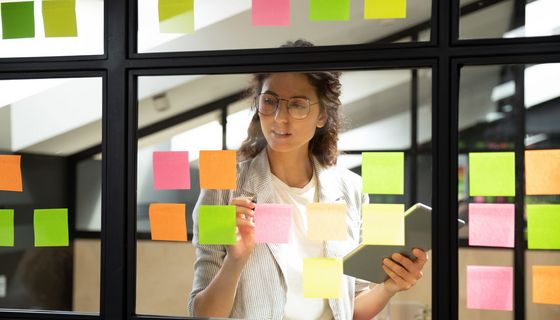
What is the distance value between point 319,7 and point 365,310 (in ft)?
3.16

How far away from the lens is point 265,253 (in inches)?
88.3

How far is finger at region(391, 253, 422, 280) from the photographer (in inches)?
85.3

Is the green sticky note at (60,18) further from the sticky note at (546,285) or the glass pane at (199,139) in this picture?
the sticky note at (546,285)

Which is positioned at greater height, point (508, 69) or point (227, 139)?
point (508, 69)

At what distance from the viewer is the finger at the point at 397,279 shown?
218 cm

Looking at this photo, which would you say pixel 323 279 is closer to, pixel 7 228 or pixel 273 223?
pixel 273 223

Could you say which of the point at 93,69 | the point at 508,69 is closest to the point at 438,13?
the point at 508,69

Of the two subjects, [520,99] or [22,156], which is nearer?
[520,99]

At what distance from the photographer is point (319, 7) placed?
2.22 m

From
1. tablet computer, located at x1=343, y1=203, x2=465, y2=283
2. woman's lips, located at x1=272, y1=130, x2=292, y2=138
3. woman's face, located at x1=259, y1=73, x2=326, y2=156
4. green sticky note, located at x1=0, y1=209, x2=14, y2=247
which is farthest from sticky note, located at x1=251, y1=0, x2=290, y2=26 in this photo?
green sticky note, located at x1=0, y1=209, x2=14, y2=247

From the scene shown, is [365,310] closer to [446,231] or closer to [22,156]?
[446,231]

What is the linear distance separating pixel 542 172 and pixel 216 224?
1016 millimetres

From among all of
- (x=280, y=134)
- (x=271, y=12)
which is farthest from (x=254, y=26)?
(x=280, y=134)

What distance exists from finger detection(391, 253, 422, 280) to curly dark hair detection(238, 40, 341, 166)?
352 millimetres
